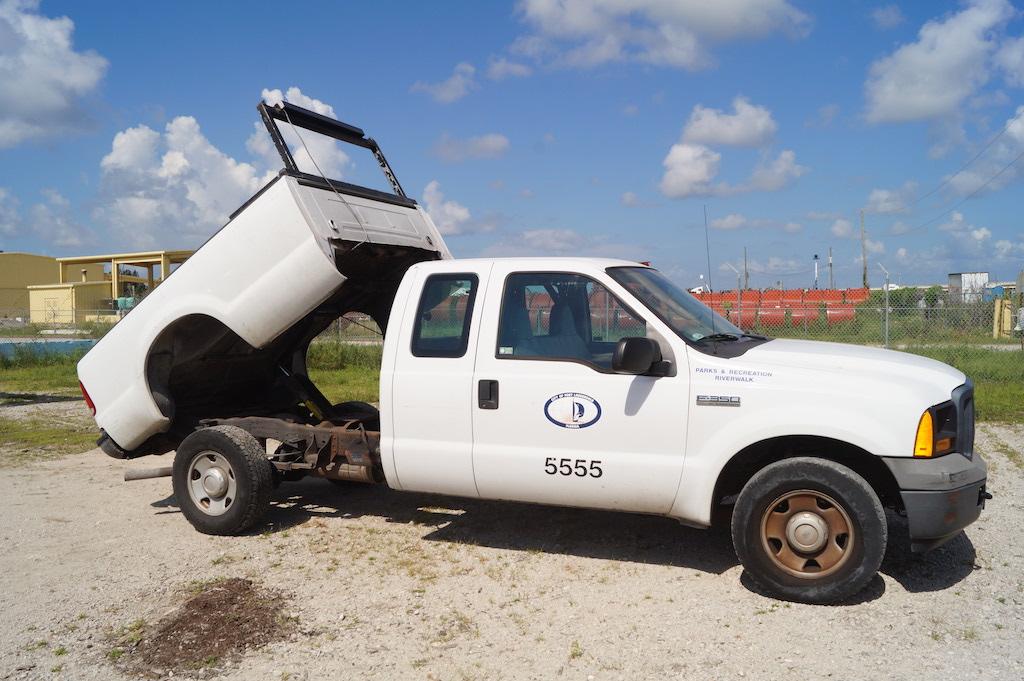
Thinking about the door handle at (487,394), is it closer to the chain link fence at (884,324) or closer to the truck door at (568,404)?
the truck door at (568,404)

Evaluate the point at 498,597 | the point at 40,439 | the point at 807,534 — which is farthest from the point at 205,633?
the point at 40,439

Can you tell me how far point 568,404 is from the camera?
523cm

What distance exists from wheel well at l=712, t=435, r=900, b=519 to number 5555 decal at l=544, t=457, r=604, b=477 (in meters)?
0.73

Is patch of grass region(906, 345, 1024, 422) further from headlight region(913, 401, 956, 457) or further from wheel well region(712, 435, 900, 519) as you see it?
headlight region(913, 401, 956, 457)

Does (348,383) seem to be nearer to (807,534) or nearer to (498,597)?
(498,597)

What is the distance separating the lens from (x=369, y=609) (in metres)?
4.89

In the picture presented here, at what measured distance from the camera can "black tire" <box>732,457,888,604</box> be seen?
15.1 ft

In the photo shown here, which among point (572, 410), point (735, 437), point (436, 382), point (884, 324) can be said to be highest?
point (884, 324)

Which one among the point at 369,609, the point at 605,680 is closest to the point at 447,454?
the point at 369,609

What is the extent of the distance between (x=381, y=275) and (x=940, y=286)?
32.0m

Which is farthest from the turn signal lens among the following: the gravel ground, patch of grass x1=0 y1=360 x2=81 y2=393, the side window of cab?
patch of grass x1=0 y1=360 x2=81 y2=393

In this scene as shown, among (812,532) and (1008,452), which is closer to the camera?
(812,532)

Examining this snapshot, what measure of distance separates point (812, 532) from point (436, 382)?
2.51 meters

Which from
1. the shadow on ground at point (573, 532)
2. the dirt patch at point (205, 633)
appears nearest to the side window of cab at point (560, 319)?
the shadow on ground at point (573, 532)
